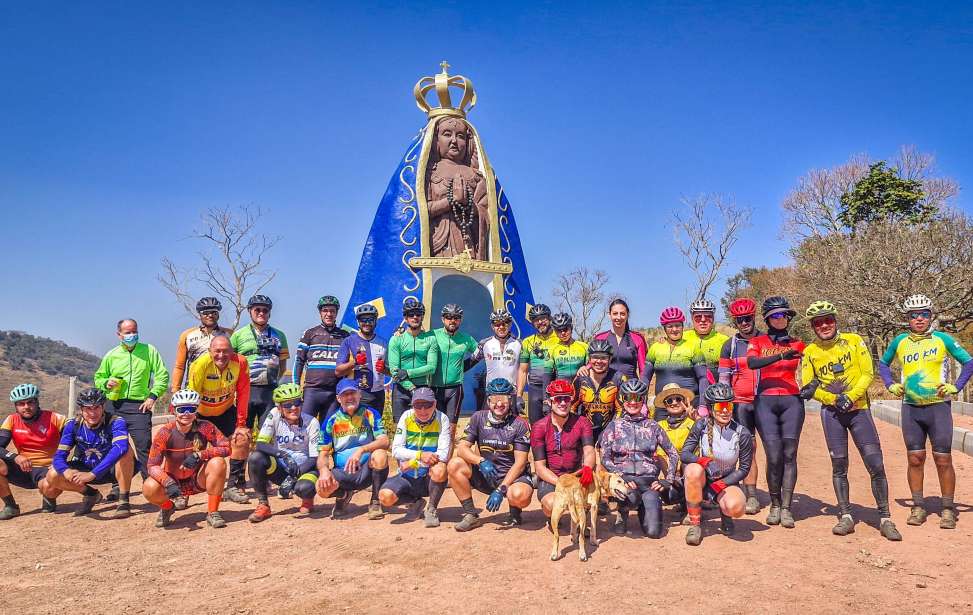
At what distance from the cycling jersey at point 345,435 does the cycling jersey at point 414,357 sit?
0.71 meters

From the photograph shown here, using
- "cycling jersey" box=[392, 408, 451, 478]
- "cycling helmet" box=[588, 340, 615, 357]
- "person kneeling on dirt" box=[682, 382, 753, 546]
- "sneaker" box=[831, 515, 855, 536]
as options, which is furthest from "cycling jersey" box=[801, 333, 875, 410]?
"cycling jersey" box=[392, 408, 451, 478]

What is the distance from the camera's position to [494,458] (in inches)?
227

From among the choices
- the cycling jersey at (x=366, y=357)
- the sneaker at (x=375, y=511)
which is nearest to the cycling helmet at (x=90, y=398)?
the cycling jersey at (x=366, y=357)

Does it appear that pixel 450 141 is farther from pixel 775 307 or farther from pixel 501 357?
pixel 775 307

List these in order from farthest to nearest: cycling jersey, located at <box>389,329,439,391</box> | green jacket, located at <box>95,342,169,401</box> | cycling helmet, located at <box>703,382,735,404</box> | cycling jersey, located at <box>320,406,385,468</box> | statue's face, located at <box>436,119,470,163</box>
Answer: statue's face, located at <box>436,119,470,163</box> < cycling jersey, located at <box>389,329,439,391</box> < green jacket, located at <box>95,342,169,401</box> < cycling jersey, located at <box>320,406,385,468</box> < cycling helmet, located at <box>703,382,735,404</box>

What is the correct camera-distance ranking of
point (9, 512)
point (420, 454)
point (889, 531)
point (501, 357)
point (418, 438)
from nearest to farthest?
1. point (889, 531)
2. point (420, 454)
3. point (418, 438)
4. point (9, 512)
5. point (501, 357)

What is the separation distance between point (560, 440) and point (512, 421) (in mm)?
507

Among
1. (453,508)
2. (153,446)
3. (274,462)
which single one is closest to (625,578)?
(453,508)

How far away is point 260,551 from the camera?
5027mm

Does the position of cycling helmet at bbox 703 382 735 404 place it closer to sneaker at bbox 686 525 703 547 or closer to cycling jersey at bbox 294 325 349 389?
sneaker at bbox 686 525 703 547

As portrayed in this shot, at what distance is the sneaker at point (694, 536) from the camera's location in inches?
196

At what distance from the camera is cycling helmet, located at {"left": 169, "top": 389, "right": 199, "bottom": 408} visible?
19.2ft

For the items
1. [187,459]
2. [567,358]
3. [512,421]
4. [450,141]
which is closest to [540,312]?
[567,358]

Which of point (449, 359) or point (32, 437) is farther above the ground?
point (449, 359)
